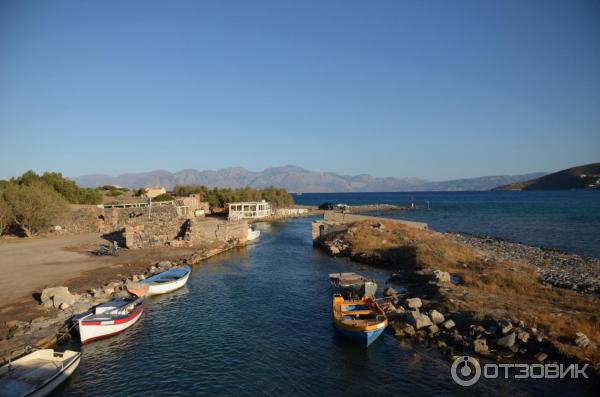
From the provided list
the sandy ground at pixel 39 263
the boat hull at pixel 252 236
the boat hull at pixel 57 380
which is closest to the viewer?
the boat hull at pixel 57 380

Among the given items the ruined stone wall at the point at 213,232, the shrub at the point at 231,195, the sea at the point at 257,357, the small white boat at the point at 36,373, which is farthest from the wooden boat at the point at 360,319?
A: the shrub at the point at 231,195

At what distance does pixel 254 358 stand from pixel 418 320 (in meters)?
9.06

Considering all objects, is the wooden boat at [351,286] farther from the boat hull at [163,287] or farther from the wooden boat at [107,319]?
the wooden boat at [107,319]

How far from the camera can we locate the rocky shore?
26.5 m

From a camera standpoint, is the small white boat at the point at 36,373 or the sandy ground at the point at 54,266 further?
the sandy ground at the point at 54,266

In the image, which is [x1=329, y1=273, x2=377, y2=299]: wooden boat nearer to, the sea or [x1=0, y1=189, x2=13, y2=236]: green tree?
the sea

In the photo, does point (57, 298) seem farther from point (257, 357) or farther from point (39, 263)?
point (39, 263)

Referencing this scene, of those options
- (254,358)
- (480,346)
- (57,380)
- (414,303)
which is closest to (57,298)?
(57,380)

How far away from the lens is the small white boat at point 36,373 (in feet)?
44.6


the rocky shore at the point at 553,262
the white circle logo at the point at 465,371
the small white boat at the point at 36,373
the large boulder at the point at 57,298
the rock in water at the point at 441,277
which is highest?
the large boulder at the point at 57,298

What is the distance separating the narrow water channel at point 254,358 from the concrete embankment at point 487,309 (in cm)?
169

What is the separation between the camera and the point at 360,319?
815 inches

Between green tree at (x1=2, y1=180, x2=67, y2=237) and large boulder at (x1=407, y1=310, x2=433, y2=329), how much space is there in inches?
1980

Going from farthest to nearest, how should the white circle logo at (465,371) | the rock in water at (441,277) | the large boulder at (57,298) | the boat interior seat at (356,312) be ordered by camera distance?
the rock in water at (441,277) → the large boulder at (57,298) → the boat interior seat at (356,312) → the white circle logo at (465,371)
